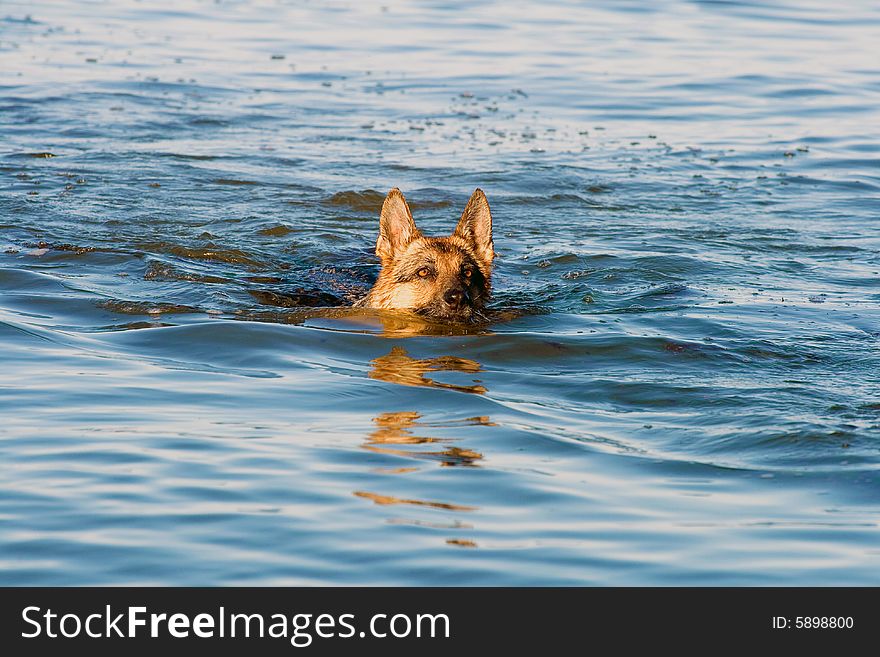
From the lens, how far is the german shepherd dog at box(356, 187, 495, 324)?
30.3ft

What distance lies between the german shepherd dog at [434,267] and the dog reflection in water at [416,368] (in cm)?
95

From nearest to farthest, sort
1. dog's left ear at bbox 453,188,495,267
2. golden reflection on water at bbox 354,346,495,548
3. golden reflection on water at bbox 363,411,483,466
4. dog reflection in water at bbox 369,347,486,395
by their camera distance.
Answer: golden reflection on water at bbox 354,346,495,548, golden reflection on water at bbox 363,411,483,466, dog reflection in water at bbox 369,347,486,395, dog's left ear at bbox 453,188,495,267

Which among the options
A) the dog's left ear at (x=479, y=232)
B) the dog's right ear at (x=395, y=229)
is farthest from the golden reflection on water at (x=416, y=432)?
the dog's left ear at (x=479, y=232)

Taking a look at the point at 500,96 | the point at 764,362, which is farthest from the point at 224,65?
the point at 764,362

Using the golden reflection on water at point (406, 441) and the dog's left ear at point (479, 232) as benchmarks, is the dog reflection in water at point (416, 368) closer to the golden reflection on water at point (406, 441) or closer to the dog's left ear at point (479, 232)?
the golden reflection on water at point (406, 441)

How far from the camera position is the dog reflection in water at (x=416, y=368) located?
7398 mm

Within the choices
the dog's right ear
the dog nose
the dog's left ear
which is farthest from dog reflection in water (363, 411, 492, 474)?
the dog's left ear

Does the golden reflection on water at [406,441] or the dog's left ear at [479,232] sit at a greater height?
the dog's left ear at [479,232]

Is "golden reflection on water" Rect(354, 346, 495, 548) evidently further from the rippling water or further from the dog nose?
the dog nose

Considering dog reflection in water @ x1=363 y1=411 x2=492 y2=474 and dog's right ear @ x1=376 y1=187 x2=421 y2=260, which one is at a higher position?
dog's right ear @ x1=376 y1=187 x2=421 y2=260

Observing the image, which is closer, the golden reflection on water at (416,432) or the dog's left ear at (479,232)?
the golden reflection on water at (416,432)

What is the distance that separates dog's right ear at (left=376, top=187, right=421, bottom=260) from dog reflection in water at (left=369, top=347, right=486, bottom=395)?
1.60m
